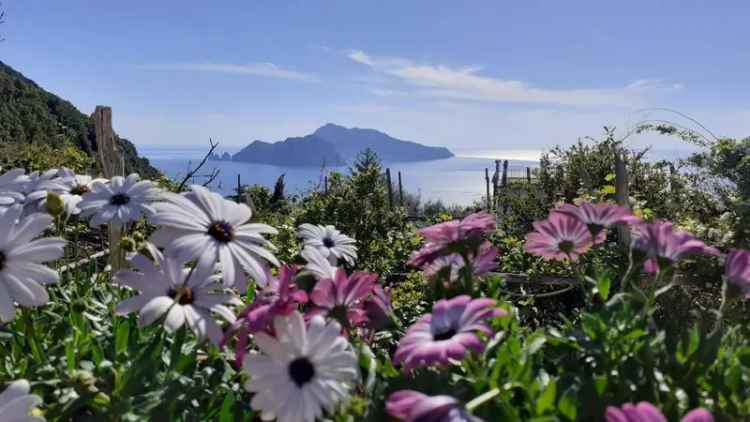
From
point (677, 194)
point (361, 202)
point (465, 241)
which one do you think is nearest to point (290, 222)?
point (361, 202)

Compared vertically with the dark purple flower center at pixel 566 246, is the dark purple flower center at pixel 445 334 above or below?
below

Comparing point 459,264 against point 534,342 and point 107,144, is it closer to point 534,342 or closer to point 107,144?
point 534,342

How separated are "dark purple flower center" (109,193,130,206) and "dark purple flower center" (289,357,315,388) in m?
0.54

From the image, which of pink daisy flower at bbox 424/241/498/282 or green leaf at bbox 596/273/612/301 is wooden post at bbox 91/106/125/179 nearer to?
pink daisy flower at bbox 424/241/498/282

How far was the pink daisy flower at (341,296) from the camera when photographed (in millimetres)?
745

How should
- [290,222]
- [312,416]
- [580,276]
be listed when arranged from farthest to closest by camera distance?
[290,222] → [580,276] → [312,416]

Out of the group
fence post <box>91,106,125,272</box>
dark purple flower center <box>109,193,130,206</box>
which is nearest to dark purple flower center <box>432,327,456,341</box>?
dark purple flower center <box>109,193,130,206</box>

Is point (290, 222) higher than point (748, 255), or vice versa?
point (748, 255)

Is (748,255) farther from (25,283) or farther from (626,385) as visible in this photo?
(25,283)

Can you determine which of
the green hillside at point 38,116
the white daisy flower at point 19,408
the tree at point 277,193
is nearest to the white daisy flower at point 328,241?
the white daisy flower at point 19,408

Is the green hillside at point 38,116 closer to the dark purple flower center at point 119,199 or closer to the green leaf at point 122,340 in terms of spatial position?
the dark purple flower center at point 119,199

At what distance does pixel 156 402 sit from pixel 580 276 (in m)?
0.56

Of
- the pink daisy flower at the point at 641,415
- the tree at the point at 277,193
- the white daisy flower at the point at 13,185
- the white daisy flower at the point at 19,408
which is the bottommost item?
the tree at the point at 277,193

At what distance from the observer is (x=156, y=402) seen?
0.73 metres
